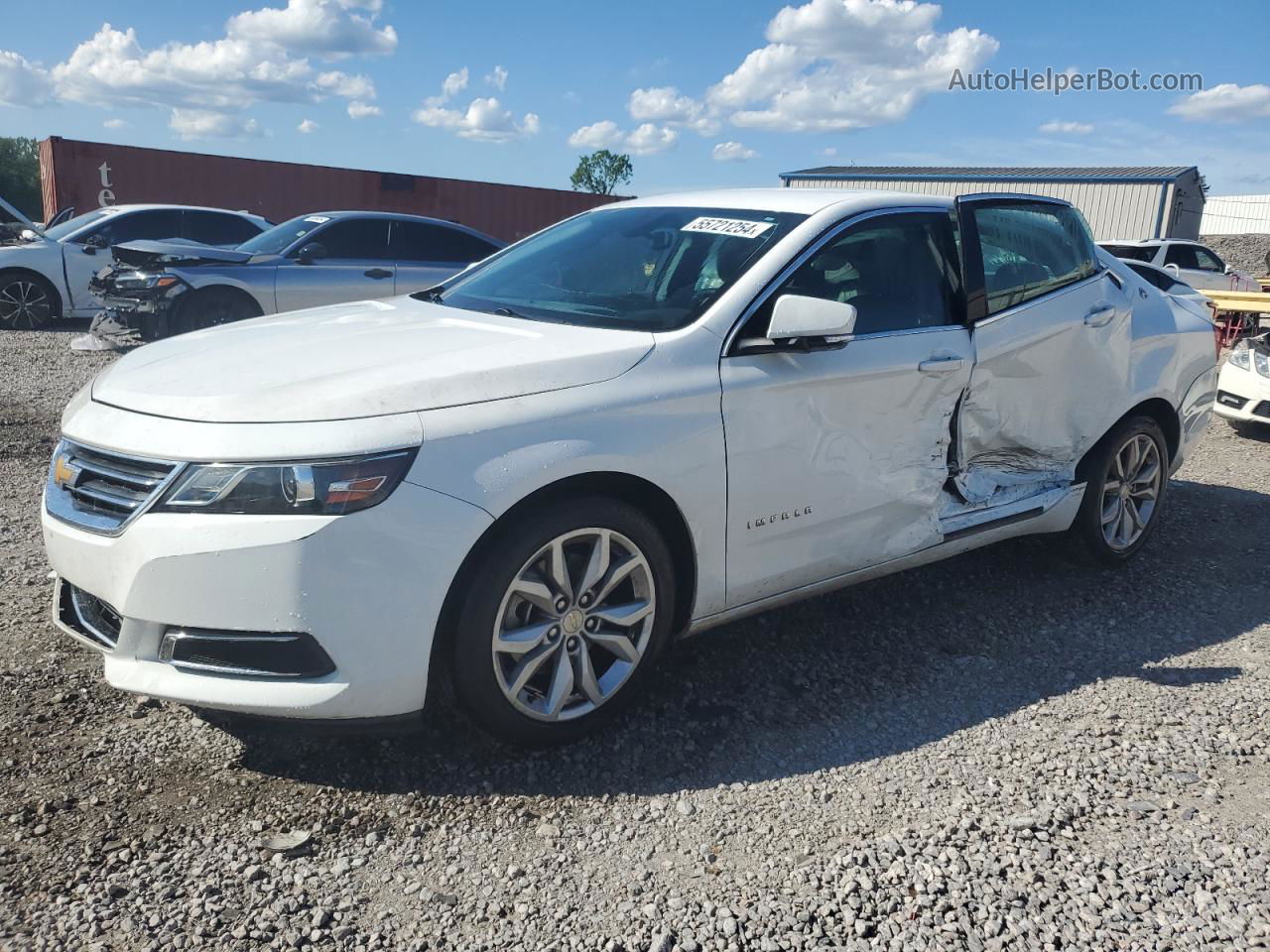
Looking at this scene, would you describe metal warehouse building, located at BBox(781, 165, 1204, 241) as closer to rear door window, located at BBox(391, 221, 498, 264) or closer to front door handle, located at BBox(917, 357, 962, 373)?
rear door window, located at BBox(391, 221, 498, 264)

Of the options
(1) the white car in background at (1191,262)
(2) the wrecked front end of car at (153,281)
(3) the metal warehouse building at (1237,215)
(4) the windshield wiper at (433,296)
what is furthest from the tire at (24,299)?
(3) the metal warehouse building at (1237,215)

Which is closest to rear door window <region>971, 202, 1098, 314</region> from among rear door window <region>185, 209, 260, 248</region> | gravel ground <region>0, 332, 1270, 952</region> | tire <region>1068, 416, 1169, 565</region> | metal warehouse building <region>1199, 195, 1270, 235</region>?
tire <region>1068, 416, 1169, 565</region>

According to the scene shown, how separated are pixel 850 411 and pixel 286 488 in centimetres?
185

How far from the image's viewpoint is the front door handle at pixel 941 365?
12.3 feet

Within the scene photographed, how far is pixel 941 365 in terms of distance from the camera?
12.5 ft

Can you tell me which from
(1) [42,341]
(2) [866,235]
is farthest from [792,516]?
(1) [42,341]

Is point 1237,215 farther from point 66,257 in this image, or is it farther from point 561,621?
point 561,621

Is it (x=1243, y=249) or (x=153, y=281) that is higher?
(x=1243, y=249)

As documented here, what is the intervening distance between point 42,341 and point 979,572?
10.4 metres

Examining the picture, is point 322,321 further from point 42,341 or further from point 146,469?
point 42,341

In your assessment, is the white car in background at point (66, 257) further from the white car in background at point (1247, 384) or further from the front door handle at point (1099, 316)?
the white car in background at point (1247, 384)

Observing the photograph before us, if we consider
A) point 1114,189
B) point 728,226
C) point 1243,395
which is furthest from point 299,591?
point 1114,189

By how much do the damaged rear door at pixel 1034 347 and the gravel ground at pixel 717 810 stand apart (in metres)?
0.75

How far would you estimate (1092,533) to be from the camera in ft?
15.5
